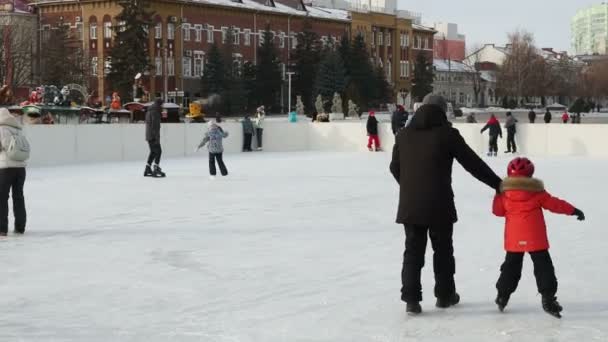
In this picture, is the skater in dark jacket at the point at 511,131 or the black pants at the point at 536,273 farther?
the skater in dark jacket at the point at 511,131

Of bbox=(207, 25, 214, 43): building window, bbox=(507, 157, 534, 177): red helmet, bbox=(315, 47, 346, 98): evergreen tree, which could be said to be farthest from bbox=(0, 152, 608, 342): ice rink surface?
bbox=(207, 25, 214, 43): building window

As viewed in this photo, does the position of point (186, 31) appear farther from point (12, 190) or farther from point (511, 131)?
point (12, 190)

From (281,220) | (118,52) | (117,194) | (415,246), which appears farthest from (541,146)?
(118,52)

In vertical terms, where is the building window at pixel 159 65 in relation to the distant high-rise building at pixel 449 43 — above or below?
below

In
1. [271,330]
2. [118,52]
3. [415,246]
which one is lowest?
[271,330]

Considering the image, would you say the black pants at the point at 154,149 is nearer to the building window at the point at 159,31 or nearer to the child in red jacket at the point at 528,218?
the child in red jacket at the point at 528,218

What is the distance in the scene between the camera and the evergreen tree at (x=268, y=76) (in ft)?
206

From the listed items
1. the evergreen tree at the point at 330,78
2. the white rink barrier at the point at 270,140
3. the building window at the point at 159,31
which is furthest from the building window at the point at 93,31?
the white rink barrier at the point at 270,140

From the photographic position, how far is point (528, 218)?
5.71m

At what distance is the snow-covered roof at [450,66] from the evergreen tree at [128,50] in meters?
50.1

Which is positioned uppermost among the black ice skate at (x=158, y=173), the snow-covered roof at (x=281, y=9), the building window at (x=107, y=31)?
the snow-covered roof at (x=281, y=9)

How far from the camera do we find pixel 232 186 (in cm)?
1603

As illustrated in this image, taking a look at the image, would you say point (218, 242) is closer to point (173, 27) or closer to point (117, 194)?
point (117, 194)

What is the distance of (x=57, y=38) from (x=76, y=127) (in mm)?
33059
